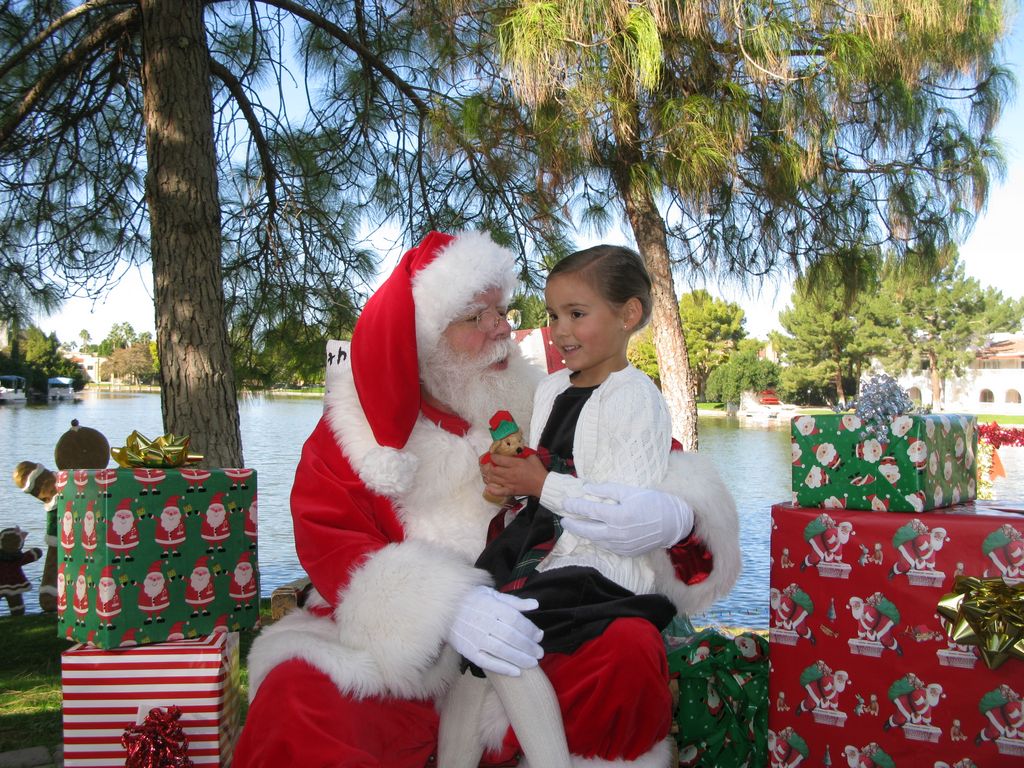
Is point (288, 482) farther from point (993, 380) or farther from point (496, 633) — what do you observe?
point (993, 380)

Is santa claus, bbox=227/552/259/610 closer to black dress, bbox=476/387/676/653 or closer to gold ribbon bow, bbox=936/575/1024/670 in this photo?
black dress, bbox=476/387/676/653

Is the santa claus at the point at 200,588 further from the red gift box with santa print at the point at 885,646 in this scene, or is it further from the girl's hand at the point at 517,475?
the red gift box with santa print at the point at 885,646

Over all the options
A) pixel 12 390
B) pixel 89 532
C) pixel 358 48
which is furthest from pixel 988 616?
pixel 12 390

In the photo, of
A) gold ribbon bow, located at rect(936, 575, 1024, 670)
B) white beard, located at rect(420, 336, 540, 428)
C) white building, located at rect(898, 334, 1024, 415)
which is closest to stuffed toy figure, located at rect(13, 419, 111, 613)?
white beard, located at rect(420, 336, 540, 428)

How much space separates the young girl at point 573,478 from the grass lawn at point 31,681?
130 centimetres

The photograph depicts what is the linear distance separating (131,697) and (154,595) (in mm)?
231

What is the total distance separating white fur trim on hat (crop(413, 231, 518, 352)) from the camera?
1.85 meters

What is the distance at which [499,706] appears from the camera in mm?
1641

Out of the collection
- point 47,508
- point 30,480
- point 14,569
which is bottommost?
point 14,569

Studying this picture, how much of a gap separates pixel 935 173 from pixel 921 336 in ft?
83.5

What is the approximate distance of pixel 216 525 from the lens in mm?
2049

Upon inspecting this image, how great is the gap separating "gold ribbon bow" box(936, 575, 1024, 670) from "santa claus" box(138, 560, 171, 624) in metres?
1.72

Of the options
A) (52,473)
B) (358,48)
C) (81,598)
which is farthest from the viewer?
(52,473)

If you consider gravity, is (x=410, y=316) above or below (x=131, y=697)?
above
